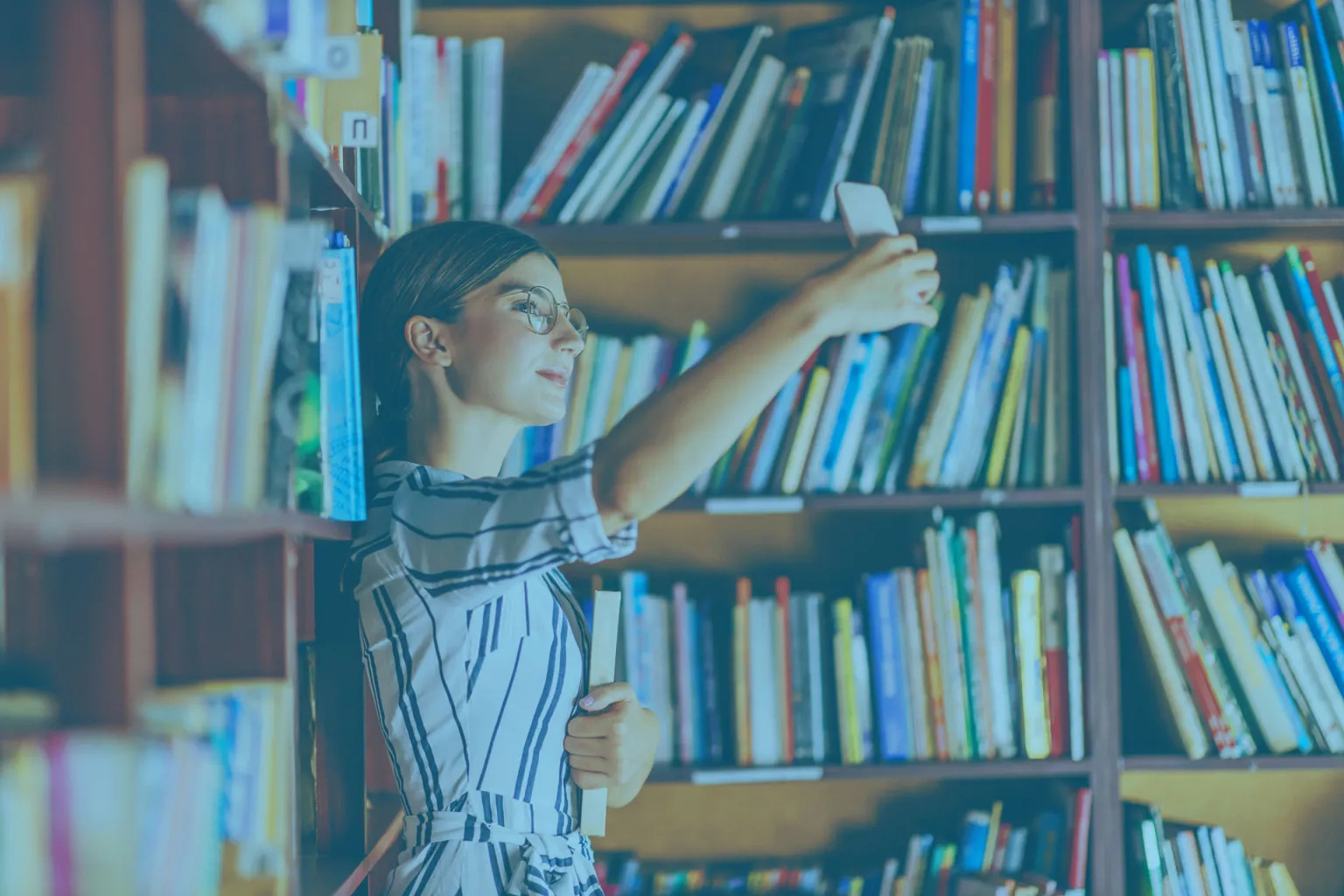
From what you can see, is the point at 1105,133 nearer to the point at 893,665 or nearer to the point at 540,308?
the point at 893,665

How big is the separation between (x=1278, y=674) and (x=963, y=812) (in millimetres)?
625

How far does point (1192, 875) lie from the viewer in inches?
79.8

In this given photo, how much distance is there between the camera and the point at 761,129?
204cm

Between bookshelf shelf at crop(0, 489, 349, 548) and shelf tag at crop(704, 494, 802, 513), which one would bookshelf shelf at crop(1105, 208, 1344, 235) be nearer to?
shelf tag at crop(704, 494, 802, 513)

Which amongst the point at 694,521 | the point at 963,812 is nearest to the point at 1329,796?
the point at 963,812

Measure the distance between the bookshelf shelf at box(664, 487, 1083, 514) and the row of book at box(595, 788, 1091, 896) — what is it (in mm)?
495

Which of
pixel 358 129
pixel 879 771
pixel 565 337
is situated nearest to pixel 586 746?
pixel 565 337

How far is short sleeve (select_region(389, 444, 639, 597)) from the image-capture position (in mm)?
953

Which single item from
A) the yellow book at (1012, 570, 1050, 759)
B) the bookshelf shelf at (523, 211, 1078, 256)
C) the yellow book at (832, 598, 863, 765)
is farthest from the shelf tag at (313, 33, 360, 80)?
the yellow book at (1012, 570, 1050, 759)

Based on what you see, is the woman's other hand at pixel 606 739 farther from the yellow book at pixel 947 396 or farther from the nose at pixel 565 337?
the yellow book at pixel 947 396

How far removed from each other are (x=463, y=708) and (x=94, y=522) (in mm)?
628

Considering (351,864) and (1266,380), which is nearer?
(351,864)

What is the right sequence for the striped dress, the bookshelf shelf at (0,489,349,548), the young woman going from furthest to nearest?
the striped dress, the young woman, the bookshelf shelf at (0,489,349,548)

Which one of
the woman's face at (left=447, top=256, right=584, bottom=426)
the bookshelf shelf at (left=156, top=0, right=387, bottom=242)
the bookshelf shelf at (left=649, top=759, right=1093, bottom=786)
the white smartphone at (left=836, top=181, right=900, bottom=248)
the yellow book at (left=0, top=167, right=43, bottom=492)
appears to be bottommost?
the bookshelf shelf at (left=649, top=759, right=1093, bottom=786)
